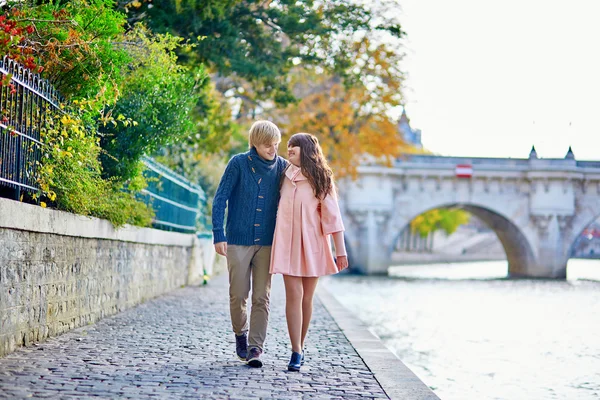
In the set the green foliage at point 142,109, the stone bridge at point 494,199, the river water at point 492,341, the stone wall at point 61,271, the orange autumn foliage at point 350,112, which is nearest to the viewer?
the stone wall at point 61,271

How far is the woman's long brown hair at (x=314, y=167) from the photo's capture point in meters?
6.33

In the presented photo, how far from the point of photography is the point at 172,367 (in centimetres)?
613

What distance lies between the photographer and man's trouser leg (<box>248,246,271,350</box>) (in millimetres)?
6441

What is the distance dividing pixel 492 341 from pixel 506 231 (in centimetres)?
3477

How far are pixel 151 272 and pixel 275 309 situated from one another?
5.36 feet

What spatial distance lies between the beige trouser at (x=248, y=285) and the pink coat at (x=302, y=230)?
0.53 feet

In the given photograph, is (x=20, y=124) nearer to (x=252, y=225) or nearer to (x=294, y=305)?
(x=252, y=225)

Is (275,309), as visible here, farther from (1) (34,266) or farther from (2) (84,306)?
(1) (34,266)

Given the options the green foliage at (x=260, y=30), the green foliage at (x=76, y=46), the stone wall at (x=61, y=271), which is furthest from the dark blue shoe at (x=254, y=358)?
the green foliage at (x=260, y=30)

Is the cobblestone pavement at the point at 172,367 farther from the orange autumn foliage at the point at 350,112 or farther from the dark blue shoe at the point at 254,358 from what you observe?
the orange autumn foliage at the point at 350,112

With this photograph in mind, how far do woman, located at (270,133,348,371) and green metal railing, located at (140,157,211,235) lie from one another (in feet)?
14.4

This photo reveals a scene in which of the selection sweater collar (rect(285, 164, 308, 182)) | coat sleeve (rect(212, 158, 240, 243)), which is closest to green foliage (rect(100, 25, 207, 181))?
coat sleeve (rect(212, 158, 240, 243))

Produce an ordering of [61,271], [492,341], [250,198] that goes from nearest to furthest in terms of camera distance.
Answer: [250,198] < [61,271] < [492,341]

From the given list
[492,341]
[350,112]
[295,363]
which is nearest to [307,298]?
[295,363]
